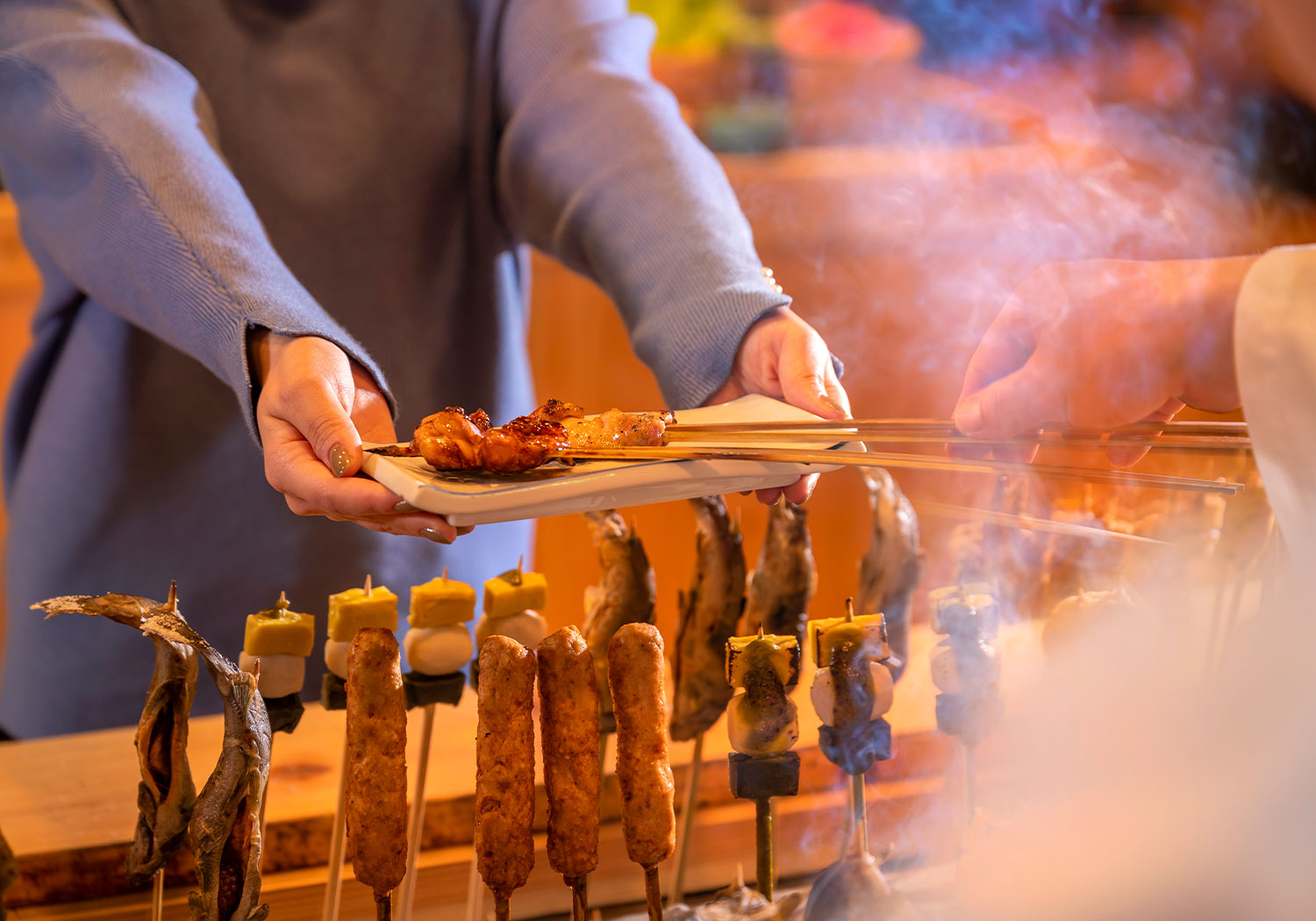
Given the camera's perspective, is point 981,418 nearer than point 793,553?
Yes

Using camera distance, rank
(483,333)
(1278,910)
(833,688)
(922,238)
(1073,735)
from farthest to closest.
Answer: (922,238), (483,333), (833,688), (1073,735), (1278,910)

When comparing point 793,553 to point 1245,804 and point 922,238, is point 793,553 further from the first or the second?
point 922,238

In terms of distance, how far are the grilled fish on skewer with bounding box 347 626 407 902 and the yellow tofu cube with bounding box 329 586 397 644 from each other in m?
0.23

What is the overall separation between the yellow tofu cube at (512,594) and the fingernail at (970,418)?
62 cm

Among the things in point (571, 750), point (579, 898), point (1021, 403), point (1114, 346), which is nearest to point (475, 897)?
point (579, 898)

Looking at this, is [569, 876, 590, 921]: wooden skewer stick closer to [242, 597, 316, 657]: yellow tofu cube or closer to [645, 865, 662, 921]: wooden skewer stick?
[645, 865, 662, 921]: wooden skewer stick

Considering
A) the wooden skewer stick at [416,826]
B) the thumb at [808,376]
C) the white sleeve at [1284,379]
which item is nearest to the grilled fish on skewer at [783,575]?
the thumb at [808,376]

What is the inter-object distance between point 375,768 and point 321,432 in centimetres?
44

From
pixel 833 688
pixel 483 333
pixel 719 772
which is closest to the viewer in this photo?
pixel 833 688

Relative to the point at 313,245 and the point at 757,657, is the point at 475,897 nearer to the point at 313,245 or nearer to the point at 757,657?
the point at 757,657

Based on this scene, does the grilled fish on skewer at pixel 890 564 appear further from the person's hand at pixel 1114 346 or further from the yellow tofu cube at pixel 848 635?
the person's hand at pixel 1114 346

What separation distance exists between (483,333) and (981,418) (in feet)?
4.63

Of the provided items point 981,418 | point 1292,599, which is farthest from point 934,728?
point 1292,599

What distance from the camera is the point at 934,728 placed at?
1.74 metres
